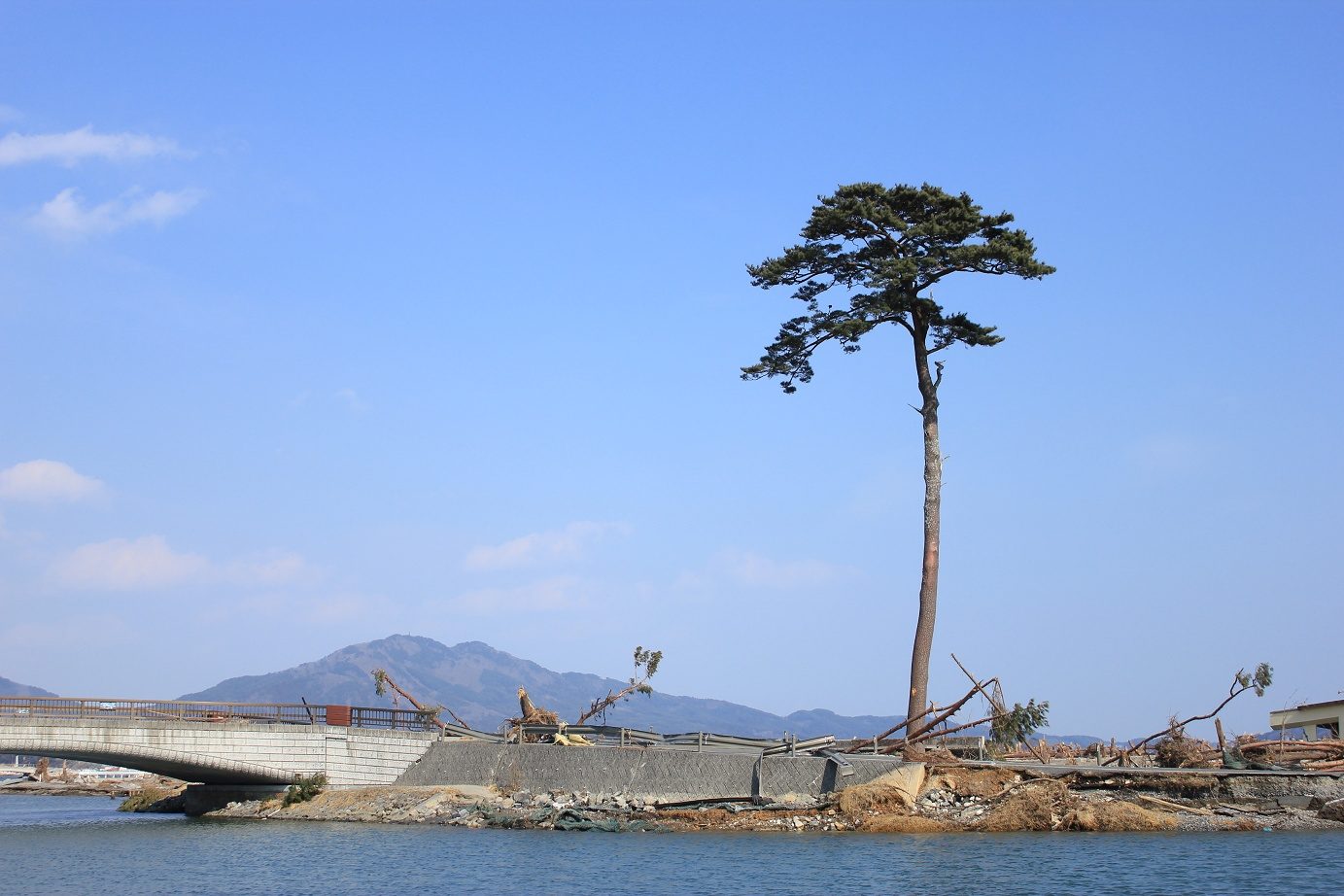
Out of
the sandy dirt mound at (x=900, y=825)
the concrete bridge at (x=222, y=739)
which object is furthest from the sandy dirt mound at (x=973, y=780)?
the concrete bridge at (x=222, y=739)

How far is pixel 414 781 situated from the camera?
156 feet

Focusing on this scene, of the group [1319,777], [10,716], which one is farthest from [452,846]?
[1319,777]

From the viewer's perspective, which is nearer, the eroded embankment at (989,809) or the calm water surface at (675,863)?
the calm water surface at (675,863)

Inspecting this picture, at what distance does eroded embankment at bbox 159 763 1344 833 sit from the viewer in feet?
121

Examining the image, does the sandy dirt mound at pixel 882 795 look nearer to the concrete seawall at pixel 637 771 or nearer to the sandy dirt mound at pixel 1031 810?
the concrete seawall at pixel 637 771

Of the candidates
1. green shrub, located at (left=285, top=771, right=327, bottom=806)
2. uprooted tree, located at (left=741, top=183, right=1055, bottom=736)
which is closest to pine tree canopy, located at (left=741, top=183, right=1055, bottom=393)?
uprooted tree, located at (left=741, top=183, right=1055, bottom=736)

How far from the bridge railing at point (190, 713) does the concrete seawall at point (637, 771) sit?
2570 millimetres

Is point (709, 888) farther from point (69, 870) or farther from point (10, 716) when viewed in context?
point (10, 716)

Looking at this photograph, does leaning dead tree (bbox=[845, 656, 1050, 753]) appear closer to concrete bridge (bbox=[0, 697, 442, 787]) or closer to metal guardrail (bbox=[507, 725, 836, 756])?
metal guardrail (bbox=[507, 725, 836, 756])

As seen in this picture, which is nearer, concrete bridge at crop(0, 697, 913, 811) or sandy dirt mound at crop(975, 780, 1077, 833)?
sandy dirt mound at crop(975, 780, 1077, 833)

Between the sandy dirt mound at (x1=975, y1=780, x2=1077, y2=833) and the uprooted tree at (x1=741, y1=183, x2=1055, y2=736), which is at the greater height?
the uprooted tree at (x1=741, y1=183, x2=1055, y2=736)

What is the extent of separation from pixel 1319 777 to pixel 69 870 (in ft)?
115

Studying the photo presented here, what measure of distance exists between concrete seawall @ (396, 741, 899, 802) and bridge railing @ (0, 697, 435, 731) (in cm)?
257

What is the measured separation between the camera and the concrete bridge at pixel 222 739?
146ft
